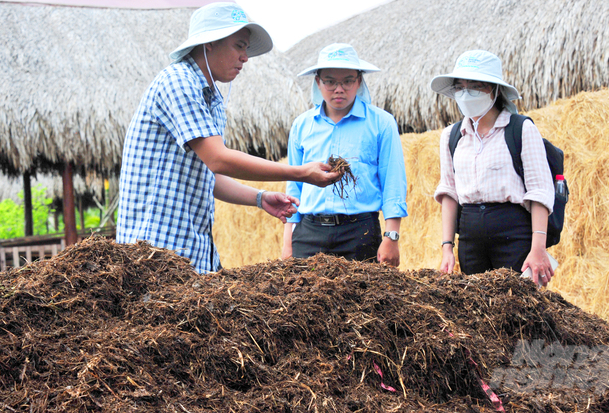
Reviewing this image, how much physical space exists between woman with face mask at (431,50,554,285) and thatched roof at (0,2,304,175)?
7114 millimetres

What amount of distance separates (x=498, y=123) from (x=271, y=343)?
1976 millimetres

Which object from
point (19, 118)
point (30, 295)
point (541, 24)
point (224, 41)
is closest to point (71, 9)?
point (19, 118)

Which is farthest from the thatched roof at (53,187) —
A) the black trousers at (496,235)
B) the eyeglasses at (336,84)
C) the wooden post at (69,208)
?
the black trousers at (496,235)

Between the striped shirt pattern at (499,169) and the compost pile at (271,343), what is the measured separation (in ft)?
3.33

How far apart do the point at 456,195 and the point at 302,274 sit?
5.34 feet

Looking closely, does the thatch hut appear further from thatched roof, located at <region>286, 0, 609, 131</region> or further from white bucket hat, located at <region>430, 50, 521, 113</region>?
white bucket hat, located at <region>430, 50, 521, 113</region>

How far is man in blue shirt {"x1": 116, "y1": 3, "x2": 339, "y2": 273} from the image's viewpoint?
2027 millimetres

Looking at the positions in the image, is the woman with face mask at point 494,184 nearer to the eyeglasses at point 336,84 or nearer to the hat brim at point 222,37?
the eyeglasses at point 336,84

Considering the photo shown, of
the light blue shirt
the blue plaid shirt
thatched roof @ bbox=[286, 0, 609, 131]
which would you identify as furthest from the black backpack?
thatched roof @ bbox=[286, 0, 609, 131]

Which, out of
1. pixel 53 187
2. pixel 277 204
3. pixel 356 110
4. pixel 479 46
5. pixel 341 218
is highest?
pixel 479 46

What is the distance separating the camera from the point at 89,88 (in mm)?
9391

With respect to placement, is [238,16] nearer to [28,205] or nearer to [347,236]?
[347,236]

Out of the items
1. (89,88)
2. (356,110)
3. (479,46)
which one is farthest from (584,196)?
(89,88)

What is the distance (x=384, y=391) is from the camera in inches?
52.6
